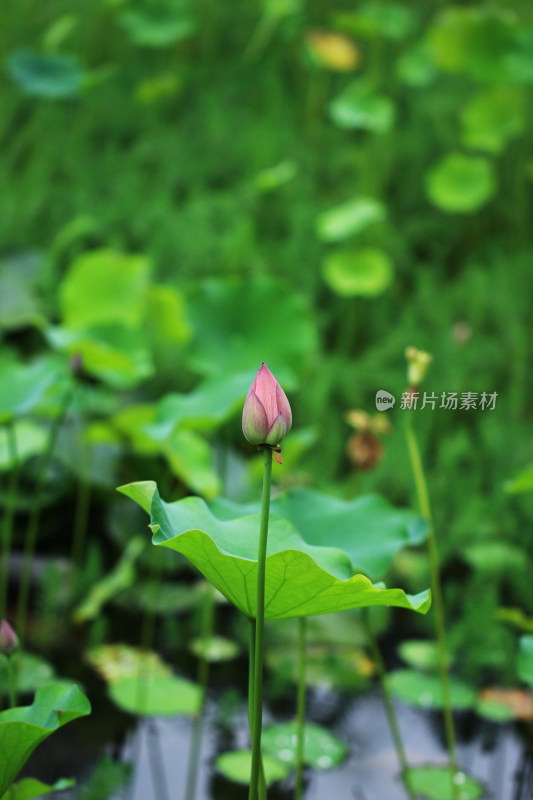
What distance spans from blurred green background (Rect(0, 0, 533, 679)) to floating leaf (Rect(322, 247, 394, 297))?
0.03ft

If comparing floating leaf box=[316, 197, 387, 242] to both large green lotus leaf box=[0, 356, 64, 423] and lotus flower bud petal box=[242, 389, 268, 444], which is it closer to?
large green lotus leaf box=[0, 356, 64, 423]

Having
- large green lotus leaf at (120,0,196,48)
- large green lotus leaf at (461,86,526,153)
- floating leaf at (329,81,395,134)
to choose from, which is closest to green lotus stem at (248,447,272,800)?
floating leaf at (329,81,395,134)

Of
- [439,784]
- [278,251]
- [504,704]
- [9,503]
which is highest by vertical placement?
[278,251]

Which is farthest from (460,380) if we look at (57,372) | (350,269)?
(57,372)

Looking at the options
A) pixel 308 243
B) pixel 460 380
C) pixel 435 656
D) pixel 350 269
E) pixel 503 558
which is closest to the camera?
pixel 435 656

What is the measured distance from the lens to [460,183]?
256 cm

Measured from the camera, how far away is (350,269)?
7.65 feet

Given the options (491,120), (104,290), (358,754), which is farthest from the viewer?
(491,120)

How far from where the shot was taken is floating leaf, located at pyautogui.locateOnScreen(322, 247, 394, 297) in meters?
2.29

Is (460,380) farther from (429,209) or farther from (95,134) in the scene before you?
(95,134)

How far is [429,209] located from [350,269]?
26.1 inches

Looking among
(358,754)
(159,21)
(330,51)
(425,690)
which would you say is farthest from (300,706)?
(159,21)

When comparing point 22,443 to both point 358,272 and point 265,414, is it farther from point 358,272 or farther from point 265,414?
point 358,272

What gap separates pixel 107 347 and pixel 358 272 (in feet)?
3.46
